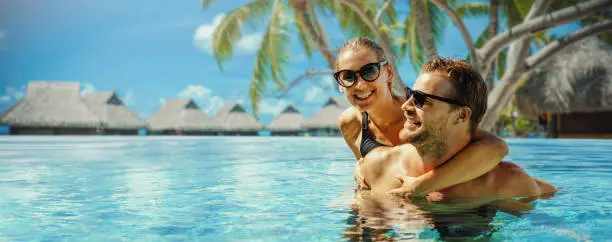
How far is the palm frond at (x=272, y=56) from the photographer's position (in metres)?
12.0

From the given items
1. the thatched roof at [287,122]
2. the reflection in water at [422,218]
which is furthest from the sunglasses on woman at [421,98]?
the thatched roof at [287,122]

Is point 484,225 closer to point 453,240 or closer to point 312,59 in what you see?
point 453,240

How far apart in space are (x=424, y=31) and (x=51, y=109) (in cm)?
2552

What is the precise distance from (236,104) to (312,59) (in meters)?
22.5

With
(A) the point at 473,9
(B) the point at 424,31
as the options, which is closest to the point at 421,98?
(B) the point at 424,31

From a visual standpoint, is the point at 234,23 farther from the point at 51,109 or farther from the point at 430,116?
the point at 51,109

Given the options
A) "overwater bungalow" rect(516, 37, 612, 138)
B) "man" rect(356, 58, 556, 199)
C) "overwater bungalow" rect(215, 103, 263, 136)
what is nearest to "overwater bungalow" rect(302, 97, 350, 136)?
"overwater bungalow" rect(215, 103, 263, 136)

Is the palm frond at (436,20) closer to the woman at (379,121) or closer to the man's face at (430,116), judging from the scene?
the woman at (379,121)

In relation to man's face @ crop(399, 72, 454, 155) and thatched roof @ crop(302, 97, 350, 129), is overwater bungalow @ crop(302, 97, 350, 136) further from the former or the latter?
man's face @ crop(399, 72, 454, 155)

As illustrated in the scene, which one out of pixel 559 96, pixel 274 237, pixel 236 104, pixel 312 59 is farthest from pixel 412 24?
pixel 236 104

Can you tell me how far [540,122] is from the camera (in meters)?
22.2

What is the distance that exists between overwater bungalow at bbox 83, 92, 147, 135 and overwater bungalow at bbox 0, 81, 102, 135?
106 cm

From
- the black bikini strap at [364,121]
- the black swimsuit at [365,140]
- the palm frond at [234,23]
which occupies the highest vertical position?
the palm frond at [234,23]

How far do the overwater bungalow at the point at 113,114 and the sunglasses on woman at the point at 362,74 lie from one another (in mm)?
29142
